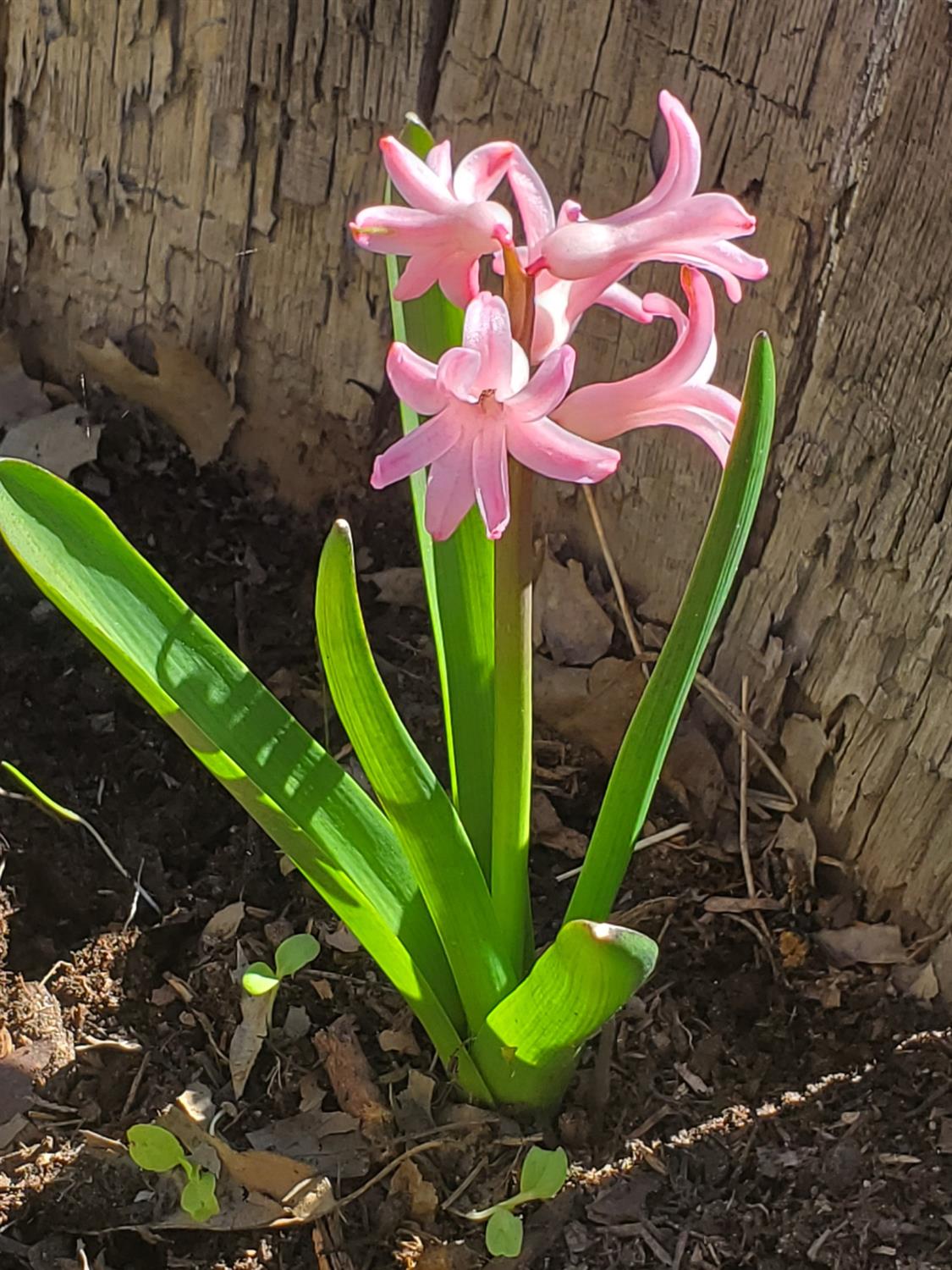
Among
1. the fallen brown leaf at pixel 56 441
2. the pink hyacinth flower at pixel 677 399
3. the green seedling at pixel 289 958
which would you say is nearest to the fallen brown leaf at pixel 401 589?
the fallen brown leaf at pixel 56 441

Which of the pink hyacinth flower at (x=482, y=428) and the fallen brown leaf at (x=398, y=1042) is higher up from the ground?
the pink hyacinth flower at (x=482, y=428)

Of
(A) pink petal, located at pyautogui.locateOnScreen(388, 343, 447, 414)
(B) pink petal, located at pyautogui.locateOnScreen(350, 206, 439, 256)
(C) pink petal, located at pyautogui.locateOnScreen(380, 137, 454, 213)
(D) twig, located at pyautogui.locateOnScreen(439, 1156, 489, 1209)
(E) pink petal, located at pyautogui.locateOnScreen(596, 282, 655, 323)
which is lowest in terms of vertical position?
(D) twig, located at pyautogui.locateOnScreen(439, 1156, 489, 1209)

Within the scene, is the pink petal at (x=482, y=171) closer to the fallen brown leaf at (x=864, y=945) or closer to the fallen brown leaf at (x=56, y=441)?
the fallen brown leaf at (x=864, y=945)

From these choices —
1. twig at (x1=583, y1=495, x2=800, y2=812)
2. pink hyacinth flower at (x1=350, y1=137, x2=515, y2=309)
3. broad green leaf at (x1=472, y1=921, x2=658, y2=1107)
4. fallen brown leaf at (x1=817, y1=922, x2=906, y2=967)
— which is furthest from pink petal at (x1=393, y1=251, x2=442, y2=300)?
fallen brown leaf at (x1=817, y1=922, x2=906, y2=967)

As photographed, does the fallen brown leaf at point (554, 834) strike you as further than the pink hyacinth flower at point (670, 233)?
Yes

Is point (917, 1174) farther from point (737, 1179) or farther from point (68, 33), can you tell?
point (68, 33)

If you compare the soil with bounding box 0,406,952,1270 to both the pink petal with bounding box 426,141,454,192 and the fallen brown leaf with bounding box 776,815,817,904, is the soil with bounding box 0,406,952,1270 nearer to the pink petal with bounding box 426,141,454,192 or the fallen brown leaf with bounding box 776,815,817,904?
the fallen brown leaf with bounding box 776,815,817,904

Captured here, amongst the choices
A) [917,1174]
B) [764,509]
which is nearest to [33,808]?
[764,509]
